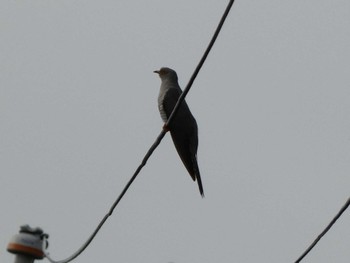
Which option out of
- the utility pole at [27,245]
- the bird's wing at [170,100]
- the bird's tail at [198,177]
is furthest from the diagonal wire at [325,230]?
the bird's wing at [170,100]

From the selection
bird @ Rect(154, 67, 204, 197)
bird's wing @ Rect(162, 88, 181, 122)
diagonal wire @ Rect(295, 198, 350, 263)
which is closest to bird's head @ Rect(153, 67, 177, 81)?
bird @ Rect(154, 67, 204, 197)

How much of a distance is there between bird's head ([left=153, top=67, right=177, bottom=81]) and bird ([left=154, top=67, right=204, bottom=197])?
100 millimetres

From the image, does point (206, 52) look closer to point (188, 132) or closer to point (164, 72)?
point (188, 132)

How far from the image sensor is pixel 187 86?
396 cm

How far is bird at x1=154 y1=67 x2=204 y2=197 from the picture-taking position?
26.5 feet

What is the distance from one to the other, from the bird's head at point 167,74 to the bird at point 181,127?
0.33ft

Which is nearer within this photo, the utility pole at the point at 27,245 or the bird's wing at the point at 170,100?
the utility pole at the point at 27,245

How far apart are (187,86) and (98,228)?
1118 mm

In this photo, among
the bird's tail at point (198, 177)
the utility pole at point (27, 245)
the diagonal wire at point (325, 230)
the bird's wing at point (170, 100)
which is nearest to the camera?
the diagonal wire at point (325, 230)

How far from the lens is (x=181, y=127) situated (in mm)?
8445

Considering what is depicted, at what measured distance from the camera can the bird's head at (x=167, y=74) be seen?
9336mm

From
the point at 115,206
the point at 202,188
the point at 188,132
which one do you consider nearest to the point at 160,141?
the point at 115,206

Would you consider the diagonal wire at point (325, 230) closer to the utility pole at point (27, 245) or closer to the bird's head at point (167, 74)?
the utility pole at point (27, 245)

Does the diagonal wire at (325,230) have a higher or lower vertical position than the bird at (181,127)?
lower
